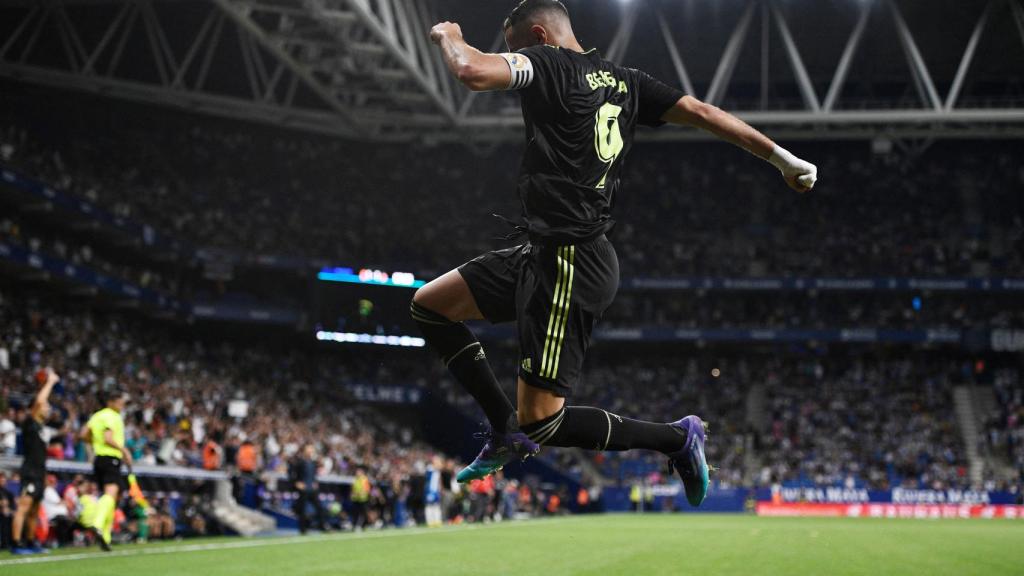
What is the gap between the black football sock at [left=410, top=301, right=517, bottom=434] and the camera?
18.7ft

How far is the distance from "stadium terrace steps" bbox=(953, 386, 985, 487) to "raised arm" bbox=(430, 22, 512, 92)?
4145 centimetres

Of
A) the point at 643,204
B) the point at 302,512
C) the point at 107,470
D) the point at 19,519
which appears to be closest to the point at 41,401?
the point at 107,470

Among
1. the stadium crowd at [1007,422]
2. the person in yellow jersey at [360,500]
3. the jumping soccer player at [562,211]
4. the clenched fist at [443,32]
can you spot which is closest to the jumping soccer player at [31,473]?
the jumping soccer player at [562,211]

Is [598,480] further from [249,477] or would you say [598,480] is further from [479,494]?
[249,477]

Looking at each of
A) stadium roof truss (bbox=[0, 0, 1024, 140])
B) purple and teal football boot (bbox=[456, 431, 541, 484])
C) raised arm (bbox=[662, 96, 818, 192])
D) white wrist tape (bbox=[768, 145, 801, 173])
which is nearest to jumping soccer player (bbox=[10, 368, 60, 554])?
purple and teal football boot (bbox=[456, 431, 541, 484])

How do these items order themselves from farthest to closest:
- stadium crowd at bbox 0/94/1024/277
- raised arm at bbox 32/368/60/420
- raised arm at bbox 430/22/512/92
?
stadium crowd at bbox 0/94/1024/277, raised arm at bbox 32/368/60/420, raised arm at bbox 430/22/512/92

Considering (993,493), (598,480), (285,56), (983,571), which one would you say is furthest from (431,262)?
(983,571)

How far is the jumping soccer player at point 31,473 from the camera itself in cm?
1261

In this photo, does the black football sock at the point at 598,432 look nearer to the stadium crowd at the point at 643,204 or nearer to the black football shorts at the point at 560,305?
the black football shorts at the point at 560,305

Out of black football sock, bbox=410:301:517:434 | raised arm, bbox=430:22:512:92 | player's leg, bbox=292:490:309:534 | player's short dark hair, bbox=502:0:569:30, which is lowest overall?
player's leg, bbox=292:490:309:534

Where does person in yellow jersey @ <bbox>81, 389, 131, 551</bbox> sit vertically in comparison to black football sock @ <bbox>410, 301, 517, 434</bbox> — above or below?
below

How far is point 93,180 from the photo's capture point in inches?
1495

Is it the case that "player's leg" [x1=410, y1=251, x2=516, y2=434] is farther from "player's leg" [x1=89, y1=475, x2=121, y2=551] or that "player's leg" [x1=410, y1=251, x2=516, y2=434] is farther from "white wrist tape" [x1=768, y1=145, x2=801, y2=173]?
"player's leg" [x1=89, y1=475, x2=121, y2=551]

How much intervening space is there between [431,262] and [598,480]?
38.2 feet
